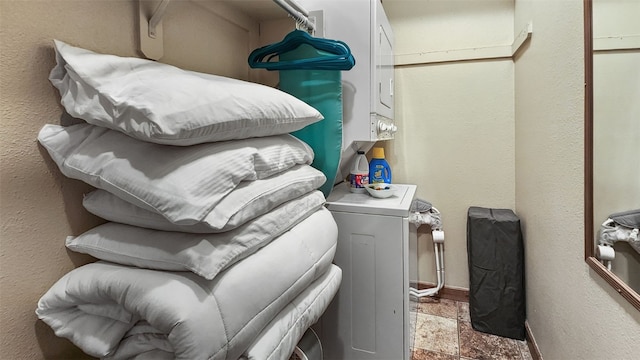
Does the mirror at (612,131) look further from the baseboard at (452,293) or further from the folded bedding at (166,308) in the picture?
the baseboard at (452,293)

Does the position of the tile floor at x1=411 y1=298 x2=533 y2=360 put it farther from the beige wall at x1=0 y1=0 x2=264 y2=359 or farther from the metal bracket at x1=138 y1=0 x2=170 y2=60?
the metal bracket at x1=138 y1=0 x2=170 y2=60

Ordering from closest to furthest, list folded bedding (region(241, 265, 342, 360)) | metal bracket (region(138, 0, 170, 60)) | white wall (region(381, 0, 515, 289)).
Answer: folded bedding (region(241, 265, 342, 360)), metal bracket (region(138, 0, 170, 60)), white wall (region(381, 0, 515, 289))

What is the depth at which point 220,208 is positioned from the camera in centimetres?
74

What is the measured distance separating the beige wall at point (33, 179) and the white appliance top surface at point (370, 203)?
1009 millimetres

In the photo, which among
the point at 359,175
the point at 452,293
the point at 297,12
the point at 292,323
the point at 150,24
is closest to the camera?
the point at 292,323

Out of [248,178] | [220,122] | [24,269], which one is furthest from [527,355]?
[24,269]

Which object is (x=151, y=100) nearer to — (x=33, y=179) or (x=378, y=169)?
(x=33, y=179)

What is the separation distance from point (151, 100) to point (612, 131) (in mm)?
1338

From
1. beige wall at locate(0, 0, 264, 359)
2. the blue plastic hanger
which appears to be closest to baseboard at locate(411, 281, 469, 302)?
the blue plastic hanger

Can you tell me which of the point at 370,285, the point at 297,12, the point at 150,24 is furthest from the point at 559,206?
the point at 150,24

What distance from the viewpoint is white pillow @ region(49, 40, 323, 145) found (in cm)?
68

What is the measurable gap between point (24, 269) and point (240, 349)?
54 centimetres

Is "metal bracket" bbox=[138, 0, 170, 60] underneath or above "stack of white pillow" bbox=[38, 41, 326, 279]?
above

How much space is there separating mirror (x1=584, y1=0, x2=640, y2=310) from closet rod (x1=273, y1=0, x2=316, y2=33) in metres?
1.07
